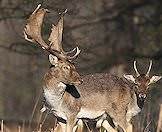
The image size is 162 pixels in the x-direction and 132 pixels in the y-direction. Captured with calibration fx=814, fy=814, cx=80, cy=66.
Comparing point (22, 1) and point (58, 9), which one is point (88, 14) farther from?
point (58, 9)

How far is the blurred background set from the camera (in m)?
16.2

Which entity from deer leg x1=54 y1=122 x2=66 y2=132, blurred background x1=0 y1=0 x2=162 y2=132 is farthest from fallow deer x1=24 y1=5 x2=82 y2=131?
blurred background x1=0 y1=0 x2=162 y2=132

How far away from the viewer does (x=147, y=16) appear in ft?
65.2

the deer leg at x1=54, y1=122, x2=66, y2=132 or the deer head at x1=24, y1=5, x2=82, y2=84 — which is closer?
the deer head at x1=24, y1=5, x2=82, y2=84

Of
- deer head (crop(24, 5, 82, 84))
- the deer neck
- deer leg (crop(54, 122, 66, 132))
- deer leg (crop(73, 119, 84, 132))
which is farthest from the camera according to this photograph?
deer leg (crop(73, 119, 84, 132))

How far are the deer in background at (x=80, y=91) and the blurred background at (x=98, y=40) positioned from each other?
3598mm

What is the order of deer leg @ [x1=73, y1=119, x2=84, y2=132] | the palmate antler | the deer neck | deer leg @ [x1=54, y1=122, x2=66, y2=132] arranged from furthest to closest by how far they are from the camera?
deer leg @ [x1=73, y1=119, x2=84, y2=132], deer leg @ [x1=54, y1=122, x2=66, y2=132], the palmate antler, the deer neck

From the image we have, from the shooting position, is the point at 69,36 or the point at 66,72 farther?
the point at 69,36

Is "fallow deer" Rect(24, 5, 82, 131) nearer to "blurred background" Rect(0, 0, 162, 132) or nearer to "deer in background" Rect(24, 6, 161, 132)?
"deer in background" Rect(24, 6, 161, 132)

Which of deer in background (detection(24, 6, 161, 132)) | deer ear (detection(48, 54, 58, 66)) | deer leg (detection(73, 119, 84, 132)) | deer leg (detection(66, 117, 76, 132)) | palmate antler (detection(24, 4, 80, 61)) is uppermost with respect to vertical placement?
palmate antler (detection(24, 4, 80, 61))

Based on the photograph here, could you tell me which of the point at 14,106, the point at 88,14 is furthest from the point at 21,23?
the point at 14,106

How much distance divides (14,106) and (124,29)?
5623 mm

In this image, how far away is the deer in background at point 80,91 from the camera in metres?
10.5

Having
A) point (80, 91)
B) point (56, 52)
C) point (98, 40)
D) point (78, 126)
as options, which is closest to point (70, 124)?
point (80, 91)
